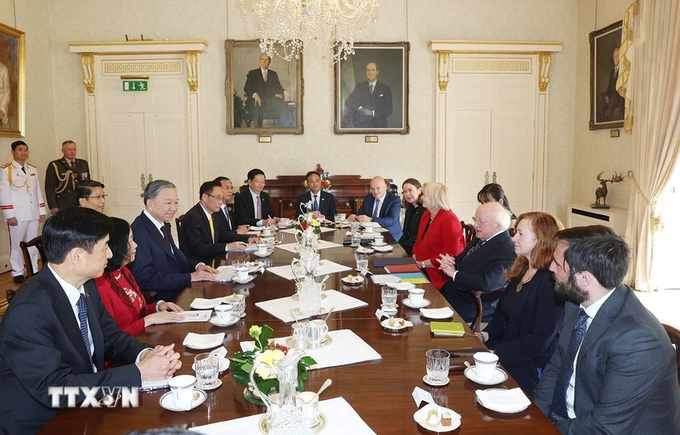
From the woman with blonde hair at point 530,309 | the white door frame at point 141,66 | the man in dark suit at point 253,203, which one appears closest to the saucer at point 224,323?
the woman with blonde hair at point 530,309

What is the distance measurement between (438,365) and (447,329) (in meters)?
0.58

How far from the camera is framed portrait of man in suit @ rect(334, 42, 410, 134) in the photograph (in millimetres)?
9320

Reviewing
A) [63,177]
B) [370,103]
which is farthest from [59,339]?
[370,103]

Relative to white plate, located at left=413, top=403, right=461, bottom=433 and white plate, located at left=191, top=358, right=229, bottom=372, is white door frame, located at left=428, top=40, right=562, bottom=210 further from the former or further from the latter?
white plate, located at left=413, top=403, right=461, bottom=433

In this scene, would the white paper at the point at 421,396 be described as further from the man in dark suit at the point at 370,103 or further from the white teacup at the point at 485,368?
the man in dark suit at the point at 370,103

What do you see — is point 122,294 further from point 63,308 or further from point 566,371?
point 566,371

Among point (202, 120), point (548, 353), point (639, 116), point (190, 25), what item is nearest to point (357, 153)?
point (202, 120)

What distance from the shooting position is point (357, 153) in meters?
9.65

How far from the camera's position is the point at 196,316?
282cm

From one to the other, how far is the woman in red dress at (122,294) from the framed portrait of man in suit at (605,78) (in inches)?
284

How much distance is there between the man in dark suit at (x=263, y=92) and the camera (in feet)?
30.5

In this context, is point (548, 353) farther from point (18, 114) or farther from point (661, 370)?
point (18, 114)

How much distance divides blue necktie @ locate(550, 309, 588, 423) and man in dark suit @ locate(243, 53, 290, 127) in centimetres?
778

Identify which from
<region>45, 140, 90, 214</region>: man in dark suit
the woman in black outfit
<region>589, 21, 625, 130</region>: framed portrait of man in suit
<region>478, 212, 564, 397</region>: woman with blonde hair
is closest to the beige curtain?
<region>589, 21, 625, 130</region>: framed portrait of man in suit
